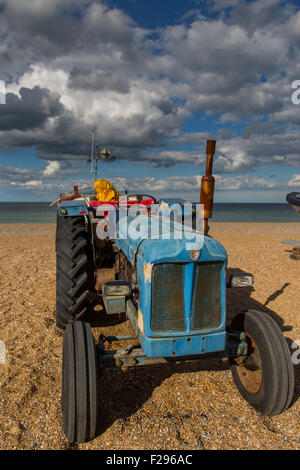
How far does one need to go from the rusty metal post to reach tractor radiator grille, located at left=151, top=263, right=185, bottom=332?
2.92 feet

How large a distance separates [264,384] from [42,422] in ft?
6.70

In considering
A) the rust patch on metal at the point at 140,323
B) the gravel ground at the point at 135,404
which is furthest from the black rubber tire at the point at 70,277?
the rust patch on metal at the point at 140,323

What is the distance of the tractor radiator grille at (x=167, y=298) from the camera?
2585 mm

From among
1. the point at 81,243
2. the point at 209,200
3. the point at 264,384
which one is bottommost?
the point at 264,384

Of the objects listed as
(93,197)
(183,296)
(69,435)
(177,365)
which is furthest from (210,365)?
(93,197)

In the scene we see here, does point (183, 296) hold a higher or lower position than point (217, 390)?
higher

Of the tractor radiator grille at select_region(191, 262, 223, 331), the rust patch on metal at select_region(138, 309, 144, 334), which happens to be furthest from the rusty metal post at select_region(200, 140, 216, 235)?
the rust patch on metal at select_region(138, 309, 144, 334)

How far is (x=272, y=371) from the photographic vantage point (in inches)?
108

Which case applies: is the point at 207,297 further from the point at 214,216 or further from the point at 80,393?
the point at 214,216

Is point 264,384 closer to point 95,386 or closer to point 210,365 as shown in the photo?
point 210,365

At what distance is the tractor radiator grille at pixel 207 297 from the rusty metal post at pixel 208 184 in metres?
0.74

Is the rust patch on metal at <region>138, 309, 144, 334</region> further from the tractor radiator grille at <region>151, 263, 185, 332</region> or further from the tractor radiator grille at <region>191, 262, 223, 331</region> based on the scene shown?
the tractor radiator grille at <region>191, 262, 223, 331</region>

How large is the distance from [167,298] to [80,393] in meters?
1.02

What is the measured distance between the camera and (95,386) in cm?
248
